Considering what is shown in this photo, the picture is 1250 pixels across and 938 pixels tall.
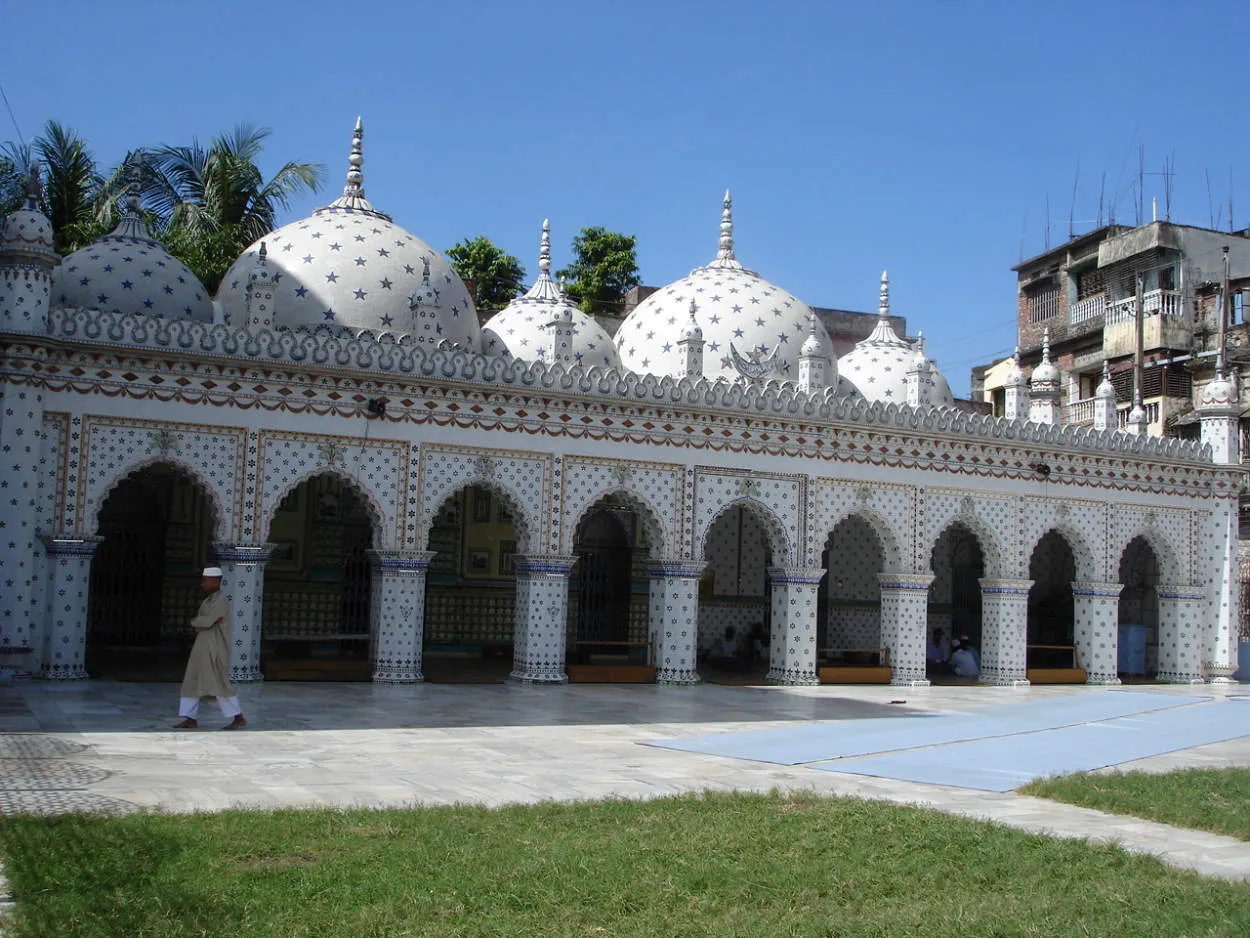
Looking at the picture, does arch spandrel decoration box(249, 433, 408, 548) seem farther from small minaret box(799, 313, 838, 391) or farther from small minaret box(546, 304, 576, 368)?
small minaret box(799, 313, 838, 391)

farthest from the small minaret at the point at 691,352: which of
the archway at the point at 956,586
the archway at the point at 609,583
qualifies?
the archway at the point at 956,586

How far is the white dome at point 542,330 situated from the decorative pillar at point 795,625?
4404 millimetres

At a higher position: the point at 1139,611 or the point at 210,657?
the point at 1139,611

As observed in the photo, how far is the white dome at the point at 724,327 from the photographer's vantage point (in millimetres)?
20281

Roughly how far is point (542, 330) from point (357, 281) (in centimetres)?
355

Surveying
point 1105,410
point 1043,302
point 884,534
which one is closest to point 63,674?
point 884,534

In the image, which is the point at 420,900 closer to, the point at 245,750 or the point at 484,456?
the point at 245,750

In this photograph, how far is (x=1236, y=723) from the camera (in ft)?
46.7

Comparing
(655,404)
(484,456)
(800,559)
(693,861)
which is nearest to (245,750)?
(693,861)

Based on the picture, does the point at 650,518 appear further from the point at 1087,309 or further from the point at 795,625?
the point at 1087,309

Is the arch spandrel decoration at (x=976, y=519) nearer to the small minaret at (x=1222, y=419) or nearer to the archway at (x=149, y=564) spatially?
the small minaret at (x=1222, y=419)

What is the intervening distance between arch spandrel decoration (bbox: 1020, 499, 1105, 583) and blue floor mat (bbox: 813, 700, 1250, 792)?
521 centimetres

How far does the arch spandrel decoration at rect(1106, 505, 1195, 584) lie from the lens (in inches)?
813

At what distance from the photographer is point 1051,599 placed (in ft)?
79.2
